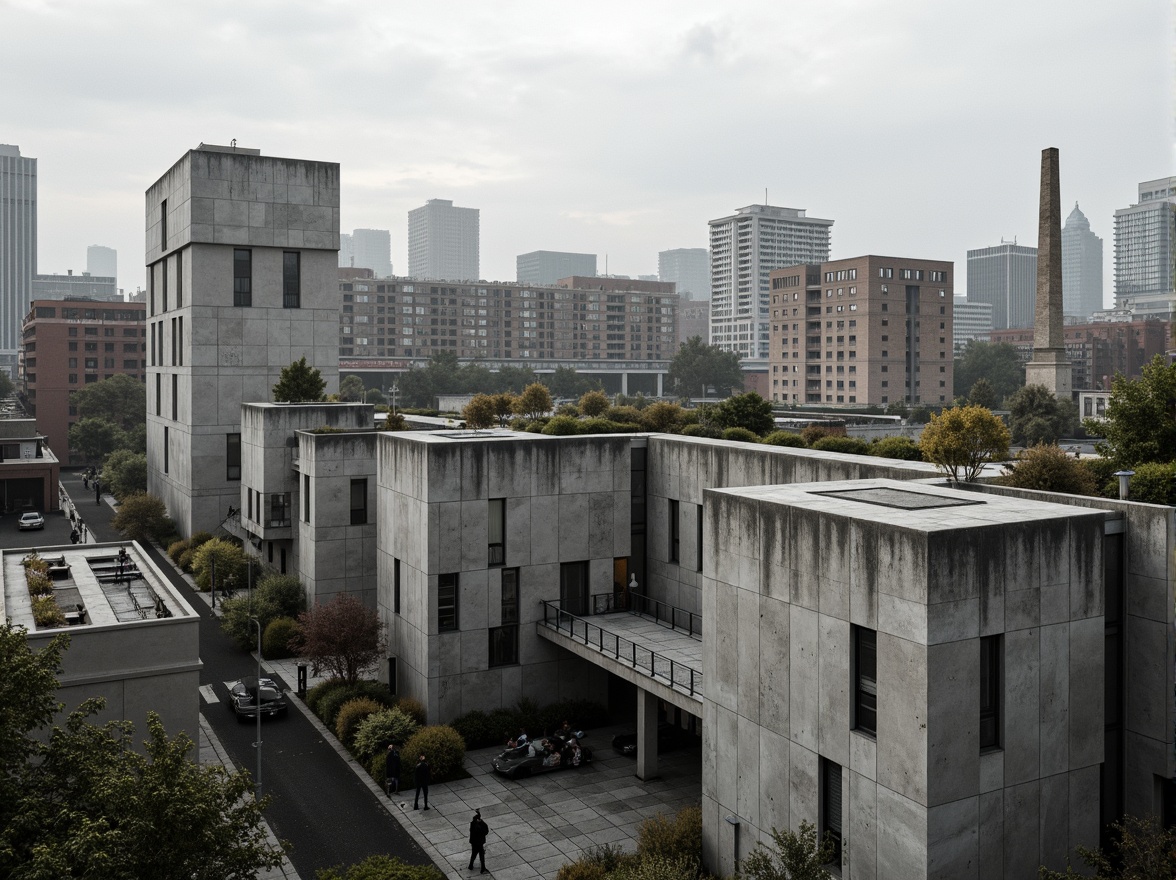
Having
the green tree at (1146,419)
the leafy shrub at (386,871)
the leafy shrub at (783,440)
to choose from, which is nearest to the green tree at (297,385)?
the leafy shrub at (783,440)

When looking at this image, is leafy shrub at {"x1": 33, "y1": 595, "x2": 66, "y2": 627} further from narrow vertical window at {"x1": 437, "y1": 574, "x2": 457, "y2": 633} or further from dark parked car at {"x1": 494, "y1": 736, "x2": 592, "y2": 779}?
dark parked car at {"x1": 494, "y1": 736, "x2": 592, "y2": 779}

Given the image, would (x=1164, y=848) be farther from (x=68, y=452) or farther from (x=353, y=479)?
(x=68, y=452)

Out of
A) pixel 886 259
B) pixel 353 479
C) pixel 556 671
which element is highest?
pixel 886 259

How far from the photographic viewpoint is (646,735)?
29656 millimetres

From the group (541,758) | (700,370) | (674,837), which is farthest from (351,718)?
(700,370)

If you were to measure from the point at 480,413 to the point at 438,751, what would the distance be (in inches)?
1020

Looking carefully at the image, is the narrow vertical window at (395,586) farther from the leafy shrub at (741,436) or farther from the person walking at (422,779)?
the leafy shrub at (741,436)

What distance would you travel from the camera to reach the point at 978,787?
18484mm

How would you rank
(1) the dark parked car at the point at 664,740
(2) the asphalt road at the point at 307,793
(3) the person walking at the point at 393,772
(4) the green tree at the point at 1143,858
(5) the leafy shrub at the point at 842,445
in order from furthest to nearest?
(5) the leafy shrub at the point at 842,445
(1) the dark parked car at the point at 664,740
(3) the person walking at the point at 393,772
(2) the asphalt road at the point at 307,793
(4) the green tree at the point at 1143,858

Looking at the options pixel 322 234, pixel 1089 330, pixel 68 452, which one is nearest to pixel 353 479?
pixel 322 234

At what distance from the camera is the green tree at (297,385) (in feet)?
180

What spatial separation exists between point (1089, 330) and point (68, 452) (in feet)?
534

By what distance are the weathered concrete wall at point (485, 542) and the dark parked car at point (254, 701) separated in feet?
14.8

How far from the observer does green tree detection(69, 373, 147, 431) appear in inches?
4417
